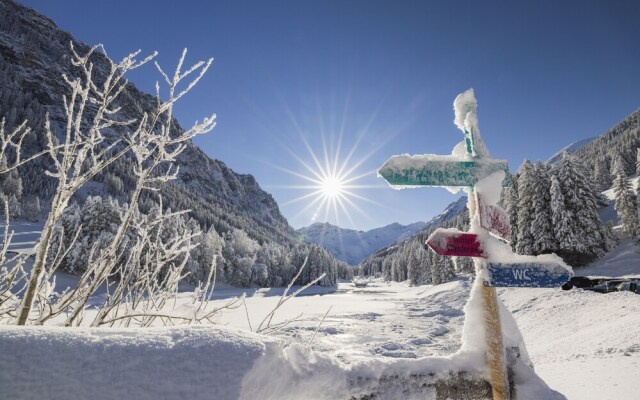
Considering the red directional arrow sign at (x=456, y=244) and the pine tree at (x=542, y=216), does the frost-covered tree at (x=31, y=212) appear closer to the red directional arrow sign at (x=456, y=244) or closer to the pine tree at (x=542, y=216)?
the pine tree at (x=542, y=216)

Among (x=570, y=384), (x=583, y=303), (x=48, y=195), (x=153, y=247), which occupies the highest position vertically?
(x=48, y=195)

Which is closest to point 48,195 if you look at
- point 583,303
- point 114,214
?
point 114,214

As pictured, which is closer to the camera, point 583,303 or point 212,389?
point 212,389

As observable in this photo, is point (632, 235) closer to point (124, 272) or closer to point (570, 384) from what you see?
point (570, 384)

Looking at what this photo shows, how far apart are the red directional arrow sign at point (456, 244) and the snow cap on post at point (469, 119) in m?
0.68

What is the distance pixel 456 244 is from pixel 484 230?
249mm

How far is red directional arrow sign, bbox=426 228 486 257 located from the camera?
97.7 inches

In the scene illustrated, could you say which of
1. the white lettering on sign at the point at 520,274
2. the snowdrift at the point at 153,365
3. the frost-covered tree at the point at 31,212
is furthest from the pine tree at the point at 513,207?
the frost-covered tree at the point at 31,212

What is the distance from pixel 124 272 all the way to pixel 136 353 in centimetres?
89

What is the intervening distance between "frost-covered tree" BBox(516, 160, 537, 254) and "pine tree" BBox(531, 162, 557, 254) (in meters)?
0.32

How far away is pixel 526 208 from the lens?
30.8 m

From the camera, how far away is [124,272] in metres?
1.91

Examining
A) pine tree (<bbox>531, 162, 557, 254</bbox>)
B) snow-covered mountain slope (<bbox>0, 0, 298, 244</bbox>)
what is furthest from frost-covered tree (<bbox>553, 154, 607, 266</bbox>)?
snow-covered mountain slope (<bbox>0, 0, 298, 244</bbox>)

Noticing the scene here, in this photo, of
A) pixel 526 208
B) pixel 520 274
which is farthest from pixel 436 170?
pixel 526 208
